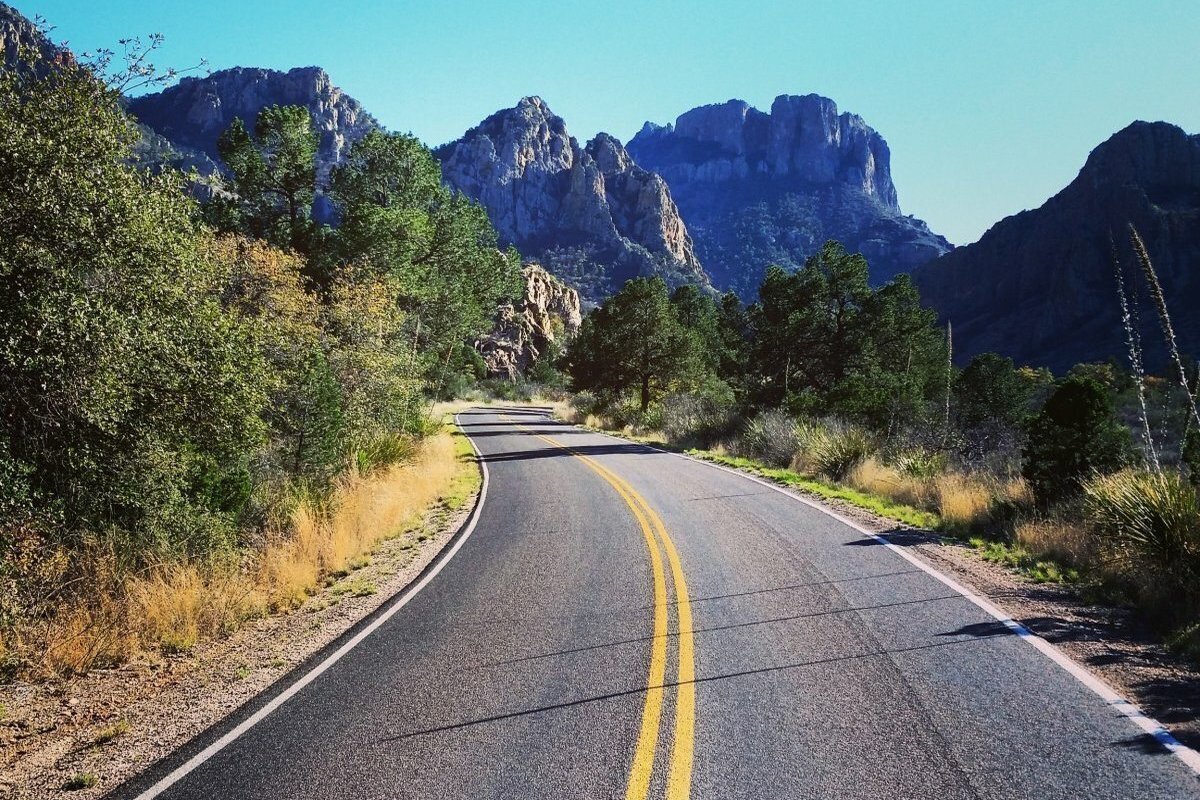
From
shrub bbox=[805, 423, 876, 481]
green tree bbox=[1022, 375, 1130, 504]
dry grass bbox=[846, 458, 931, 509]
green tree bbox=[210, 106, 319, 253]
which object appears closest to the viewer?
green tree bbox=[1022, 375, 1130, 504]

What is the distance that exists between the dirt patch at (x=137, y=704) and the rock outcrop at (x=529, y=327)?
8711 centimetres

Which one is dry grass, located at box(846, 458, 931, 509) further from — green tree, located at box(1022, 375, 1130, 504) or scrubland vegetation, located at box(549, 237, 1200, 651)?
green tree, located at box(1022, 375, 1130, 504)

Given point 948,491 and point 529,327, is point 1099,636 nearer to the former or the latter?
point 948,491

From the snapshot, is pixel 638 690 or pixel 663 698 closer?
pixel 663 698

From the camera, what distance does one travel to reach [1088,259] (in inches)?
3716

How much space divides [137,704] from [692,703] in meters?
4.92

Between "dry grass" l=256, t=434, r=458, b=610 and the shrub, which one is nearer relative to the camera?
"dry grass" l=256, t=434, r=458, b=610

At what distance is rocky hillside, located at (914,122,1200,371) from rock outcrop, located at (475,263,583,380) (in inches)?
2599

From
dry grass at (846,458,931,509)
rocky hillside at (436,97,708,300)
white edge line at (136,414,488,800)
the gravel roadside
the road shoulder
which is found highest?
rocky hillside at (436,97,708,300)

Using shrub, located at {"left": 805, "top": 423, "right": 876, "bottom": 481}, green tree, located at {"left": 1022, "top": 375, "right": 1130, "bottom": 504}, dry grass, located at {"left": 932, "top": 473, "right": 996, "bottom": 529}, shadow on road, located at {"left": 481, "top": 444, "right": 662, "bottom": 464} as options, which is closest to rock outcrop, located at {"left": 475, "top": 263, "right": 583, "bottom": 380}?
shadow on road, located at {"left": 481, "top": 444, "right": 662, "bottom": 464}

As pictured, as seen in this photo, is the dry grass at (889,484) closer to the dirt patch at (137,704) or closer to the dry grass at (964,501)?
the dry grass at (964,501)

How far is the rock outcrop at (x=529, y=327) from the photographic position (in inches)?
3935

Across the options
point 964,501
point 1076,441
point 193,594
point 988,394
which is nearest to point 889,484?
point 964,501

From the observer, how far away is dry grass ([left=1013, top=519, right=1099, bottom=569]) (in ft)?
27.1
